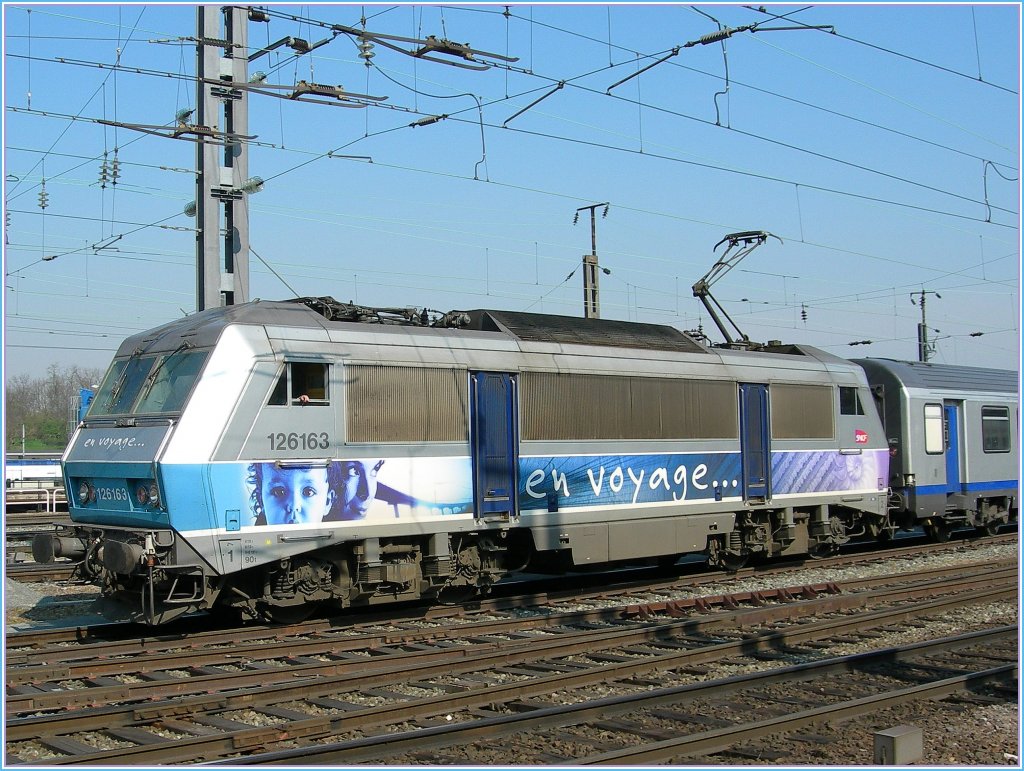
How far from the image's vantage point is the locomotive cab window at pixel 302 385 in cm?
1173

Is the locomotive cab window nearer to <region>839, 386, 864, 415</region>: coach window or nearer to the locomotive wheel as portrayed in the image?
<region>839, 386, 864, 415</region>: coach window

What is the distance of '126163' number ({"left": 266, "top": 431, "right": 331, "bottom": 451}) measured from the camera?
1161 cm

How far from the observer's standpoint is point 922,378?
22172 mm

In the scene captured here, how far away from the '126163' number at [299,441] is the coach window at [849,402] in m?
10.5

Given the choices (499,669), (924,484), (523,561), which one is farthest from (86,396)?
(924,484)

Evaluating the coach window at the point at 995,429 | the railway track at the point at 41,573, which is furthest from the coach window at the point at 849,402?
the railway track at the point at 41,573

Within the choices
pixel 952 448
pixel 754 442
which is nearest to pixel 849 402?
pixel 754 442

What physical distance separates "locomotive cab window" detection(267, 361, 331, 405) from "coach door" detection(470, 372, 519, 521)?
2.12 metres

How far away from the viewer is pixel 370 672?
949 centimetres

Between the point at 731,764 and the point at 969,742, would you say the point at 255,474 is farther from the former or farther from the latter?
the point at 969,742

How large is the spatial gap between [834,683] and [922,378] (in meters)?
14.2

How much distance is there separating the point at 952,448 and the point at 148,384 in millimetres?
16905

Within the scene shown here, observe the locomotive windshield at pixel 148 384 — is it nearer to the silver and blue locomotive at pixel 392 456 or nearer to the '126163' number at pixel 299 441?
the silver and blue locomotive at pixel 392 456

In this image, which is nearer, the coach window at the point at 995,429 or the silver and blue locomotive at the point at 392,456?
the silver and blue locomotive at the point at 392,456
